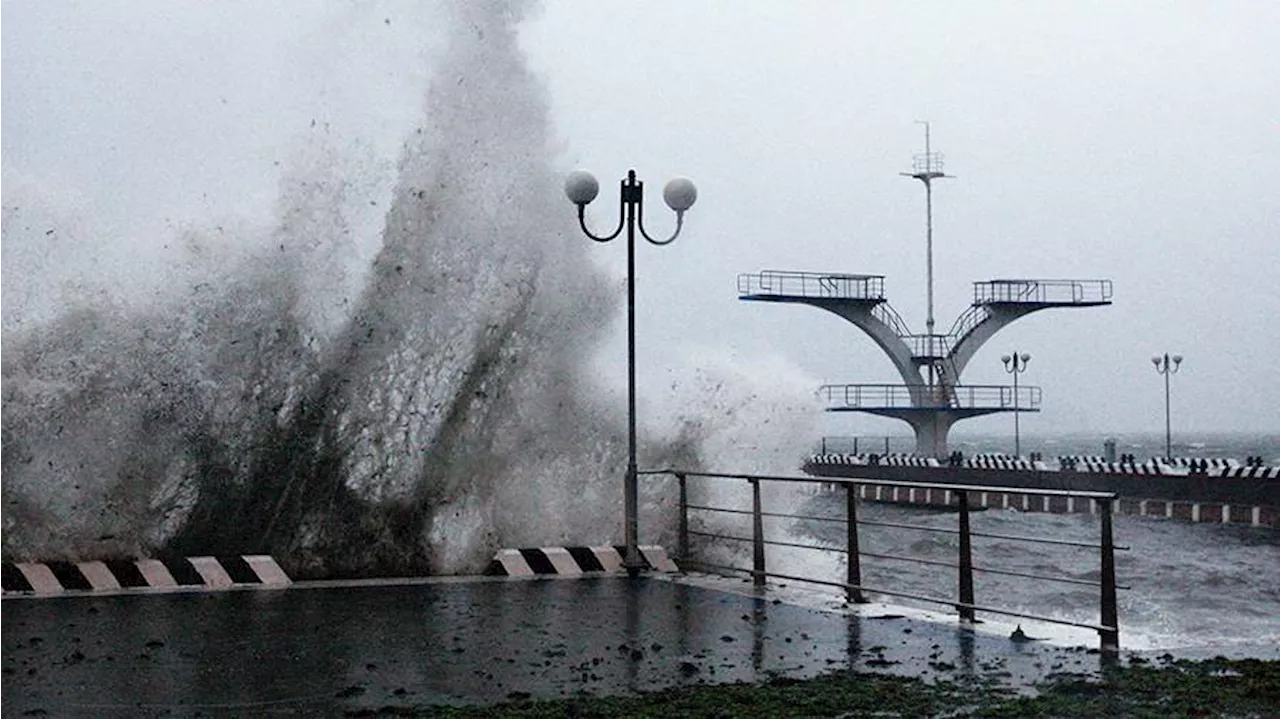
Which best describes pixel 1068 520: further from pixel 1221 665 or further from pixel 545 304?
pixel 1221 665

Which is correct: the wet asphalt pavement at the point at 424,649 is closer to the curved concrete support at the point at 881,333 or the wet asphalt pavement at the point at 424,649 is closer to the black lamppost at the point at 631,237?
the black lamppost at the point at 631,237

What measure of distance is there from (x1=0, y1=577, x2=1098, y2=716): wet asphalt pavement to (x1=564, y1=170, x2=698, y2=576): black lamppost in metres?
1.73

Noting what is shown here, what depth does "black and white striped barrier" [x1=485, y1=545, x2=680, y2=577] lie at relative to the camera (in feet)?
50.3

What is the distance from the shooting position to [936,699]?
26.1 ft

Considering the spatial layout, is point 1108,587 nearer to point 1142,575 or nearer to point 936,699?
point 936,699

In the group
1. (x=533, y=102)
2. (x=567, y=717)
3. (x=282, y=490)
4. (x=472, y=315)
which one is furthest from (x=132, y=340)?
(x=567, y=717)

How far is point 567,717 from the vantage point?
7453 millimetres

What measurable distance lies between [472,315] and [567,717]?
11993 mm

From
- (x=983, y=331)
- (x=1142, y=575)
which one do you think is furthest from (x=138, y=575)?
(x=983, y=331)

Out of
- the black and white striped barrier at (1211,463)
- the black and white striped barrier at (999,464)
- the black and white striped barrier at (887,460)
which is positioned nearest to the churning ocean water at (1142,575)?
the black and white striped barrier at (1211,463)

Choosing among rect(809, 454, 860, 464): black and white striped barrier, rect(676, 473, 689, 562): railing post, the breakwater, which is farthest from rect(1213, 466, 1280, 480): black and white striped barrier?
rect(809, 454, 860, 464): black and white striped barrier

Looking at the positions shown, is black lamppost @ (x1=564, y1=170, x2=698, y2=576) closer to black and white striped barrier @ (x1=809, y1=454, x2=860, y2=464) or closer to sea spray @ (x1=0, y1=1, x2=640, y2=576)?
sea spray @ (x1=0, y1=1, x2=640, y2=576)

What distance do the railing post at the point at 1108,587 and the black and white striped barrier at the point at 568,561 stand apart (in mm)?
5927

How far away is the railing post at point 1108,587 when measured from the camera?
10102 mm
